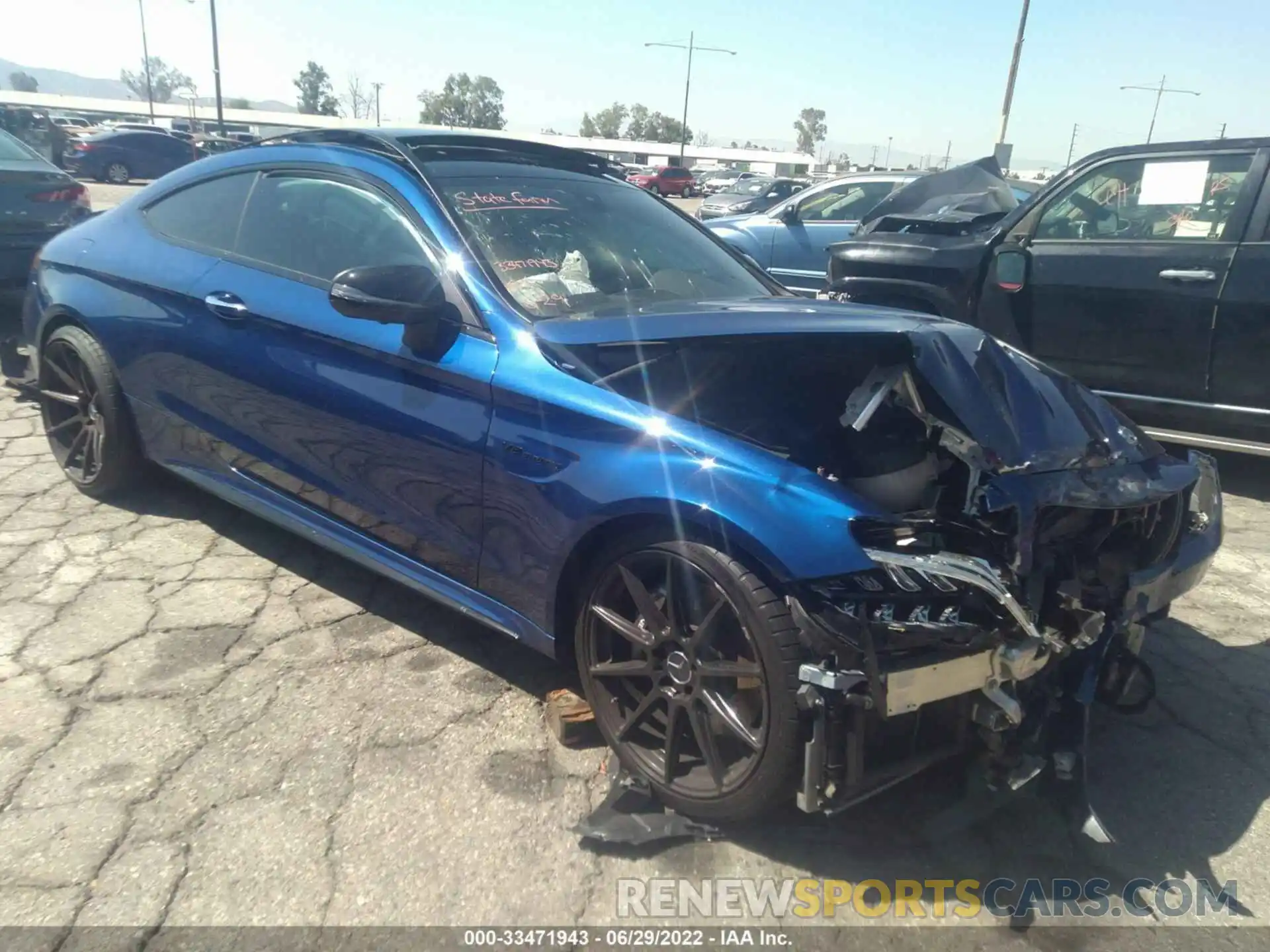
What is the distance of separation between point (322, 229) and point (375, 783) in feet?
6.19

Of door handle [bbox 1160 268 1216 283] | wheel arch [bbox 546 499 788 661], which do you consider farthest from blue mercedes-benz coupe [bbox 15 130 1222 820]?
door handle [bbox 1160 268 1216 283]

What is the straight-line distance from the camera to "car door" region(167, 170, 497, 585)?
2652 mm

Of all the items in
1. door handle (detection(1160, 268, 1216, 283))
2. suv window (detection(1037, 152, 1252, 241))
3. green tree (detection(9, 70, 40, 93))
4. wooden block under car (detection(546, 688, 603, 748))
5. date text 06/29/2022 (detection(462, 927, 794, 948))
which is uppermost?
green tree (detection(9, 70, 40, 93))

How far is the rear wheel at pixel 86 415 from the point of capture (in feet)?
12.6

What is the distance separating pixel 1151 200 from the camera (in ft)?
16.3

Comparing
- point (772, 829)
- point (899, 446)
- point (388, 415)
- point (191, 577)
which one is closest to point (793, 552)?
Result: point (899, 446)

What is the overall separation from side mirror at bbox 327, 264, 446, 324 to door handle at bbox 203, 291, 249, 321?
75cm

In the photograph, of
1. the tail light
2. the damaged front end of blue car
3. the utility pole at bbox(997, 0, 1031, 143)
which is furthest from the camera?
the utility pole at bbox(997, 0, 1031, 143)

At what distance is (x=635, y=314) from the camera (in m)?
2.67

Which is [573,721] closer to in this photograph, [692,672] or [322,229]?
[692,672]

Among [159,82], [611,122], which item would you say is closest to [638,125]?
[611,122]

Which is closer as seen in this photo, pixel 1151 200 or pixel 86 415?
pixel 86 415

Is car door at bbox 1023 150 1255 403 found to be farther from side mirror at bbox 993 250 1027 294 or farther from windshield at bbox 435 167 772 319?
windshield at bbox 435 167 772 319

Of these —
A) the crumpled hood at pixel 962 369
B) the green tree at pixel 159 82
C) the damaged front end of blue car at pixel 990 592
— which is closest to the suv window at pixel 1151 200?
the crumpled hood at pixel 962 369
